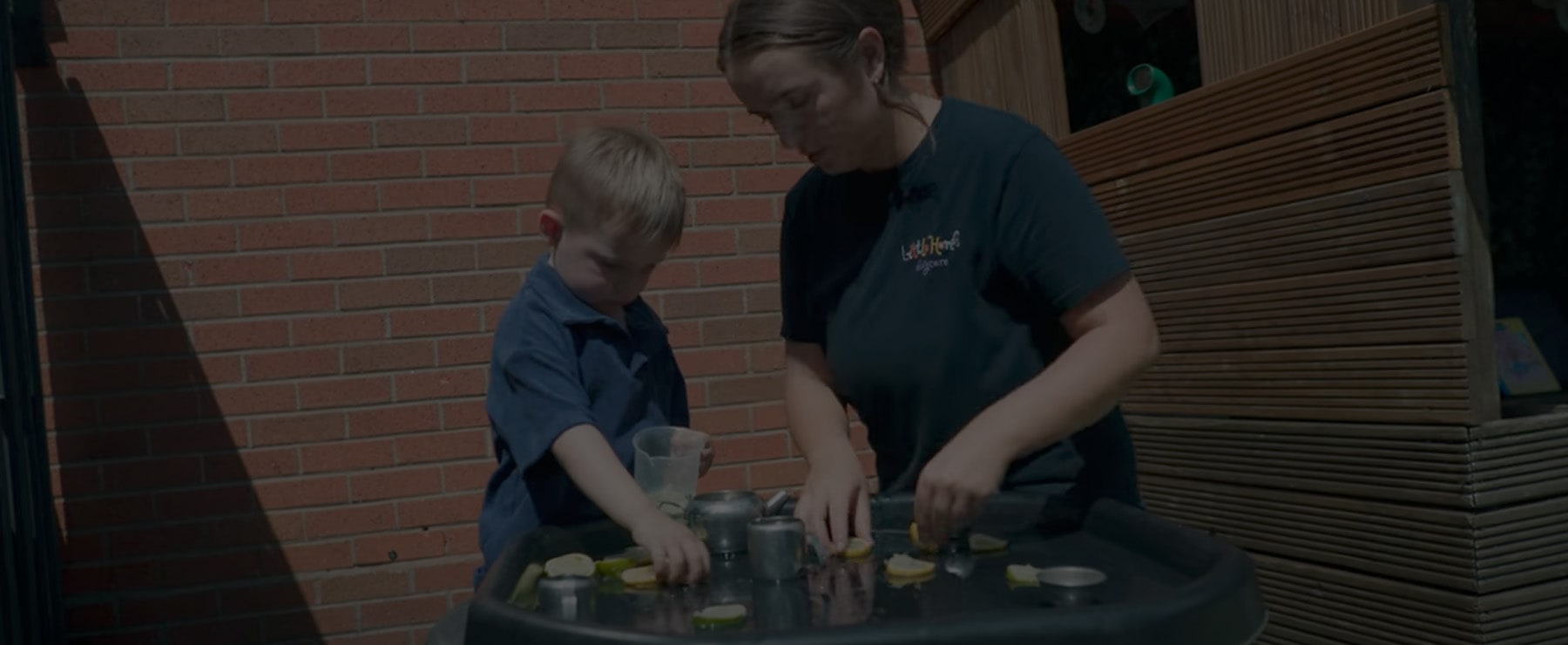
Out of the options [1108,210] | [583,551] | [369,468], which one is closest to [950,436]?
[583,551]

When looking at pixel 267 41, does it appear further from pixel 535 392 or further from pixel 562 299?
pixel 535 392

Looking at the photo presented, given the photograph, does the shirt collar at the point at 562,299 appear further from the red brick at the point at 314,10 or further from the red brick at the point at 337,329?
the red brick at the point at 314,10

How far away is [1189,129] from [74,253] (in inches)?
113

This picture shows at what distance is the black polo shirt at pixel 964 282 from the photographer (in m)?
1.68

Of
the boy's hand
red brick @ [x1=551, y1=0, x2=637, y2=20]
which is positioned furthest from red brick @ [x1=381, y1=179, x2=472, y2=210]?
the boy's hand

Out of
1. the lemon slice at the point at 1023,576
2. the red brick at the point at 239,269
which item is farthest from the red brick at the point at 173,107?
the lemon slice at the point at 1023,576

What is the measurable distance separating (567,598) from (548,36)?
2.95 m

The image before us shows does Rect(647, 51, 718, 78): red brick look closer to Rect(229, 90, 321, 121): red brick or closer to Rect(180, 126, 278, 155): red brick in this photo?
Rect(229, 90, 321, 121): red brick

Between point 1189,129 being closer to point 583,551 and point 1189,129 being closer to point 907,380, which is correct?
point 907,380

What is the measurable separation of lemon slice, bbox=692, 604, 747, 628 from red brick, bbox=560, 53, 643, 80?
9.80 feet

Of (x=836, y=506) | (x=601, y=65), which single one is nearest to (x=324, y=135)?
(x=601, y=65)

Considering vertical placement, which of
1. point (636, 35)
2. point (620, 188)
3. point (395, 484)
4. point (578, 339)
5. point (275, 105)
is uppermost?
point (636, 35)

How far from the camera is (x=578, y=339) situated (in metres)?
2.11

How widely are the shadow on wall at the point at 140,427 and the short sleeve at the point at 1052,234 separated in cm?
282
